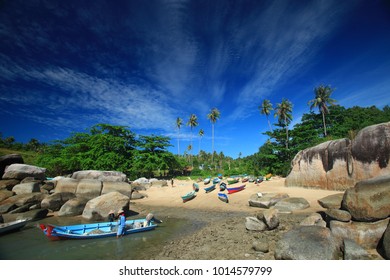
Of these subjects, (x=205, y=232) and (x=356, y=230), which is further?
(x=205, y=232)

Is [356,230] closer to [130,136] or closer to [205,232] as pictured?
[205,232]

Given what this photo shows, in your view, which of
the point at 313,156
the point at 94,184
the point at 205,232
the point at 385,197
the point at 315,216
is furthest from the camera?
the point at 94,184

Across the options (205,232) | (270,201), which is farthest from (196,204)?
(205,232)

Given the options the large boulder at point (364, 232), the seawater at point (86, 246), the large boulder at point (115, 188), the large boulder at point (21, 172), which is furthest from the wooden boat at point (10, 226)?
the large boulder at point (364, 232)

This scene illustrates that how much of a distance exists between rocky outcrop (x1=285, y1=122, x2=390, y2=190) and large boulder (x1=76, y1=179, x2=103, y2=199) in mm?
18801

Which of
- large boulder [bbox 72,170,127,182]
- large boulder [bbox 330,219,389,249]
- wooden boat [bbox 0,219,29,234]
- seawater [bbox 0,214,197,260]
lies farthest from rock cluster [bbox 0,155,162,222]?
large boulder [bbox 330,219,389,249]

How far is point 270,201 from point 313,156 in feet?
18.3

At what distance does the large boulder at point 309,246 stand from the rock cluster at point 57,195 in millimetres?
11555

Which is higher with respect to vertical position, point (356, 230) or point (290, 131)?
point (290, 131)

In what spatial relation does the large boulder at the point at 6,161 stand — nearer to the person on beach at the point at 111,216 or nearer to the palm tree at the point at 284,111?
the person on beach at the point at 111,216

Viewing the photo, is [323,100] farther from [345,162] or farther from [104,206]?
[104,206]

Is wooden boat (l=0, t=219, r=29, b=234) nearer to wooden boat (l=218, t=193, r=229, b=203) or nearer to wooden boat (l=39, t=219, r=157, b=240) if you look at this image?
wooden boat (l=39, t=219, r=157, b=240)

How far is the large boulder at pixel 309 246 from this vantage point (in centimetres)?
515
